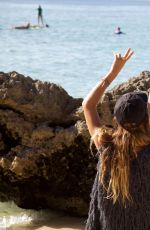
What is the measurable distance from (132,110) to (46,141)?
2.61 m

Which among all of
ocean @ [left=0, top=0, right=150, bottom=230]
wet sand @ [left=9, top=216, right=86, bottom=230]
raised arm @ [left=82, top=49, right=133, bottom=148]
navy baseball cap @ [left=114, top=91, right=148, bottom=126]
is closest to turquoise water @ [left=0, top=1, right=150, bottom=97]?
ocean @ [left=0, top=0, right=150, bottom=230]

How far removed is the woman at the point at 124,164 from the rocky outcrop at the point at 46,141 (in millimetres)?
2319

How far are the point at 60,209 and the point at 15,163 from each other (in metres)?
0.73

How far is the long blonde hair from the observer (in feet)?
10.1

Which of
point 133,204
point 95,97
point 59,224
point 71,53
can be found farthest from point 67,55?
point 133,204

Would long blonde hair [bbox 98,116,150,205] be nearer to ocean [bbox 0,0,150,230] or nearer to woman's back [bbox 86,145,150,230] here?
woman's back [bbox 86,145,150,230]

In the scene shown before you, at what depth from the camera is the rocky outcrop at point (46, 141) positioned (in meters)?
5.59

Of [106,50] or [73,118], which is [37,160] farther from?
[106,50]

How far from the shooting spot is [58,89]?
5758 mm

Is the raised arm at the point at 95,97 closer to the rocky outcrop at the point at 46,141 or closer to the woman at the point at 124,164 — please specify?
the woman at the point at 124,164

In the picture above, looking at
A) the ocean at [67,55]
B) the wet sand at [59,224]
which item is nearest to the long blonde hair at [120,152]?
the wet sand at [59,224]

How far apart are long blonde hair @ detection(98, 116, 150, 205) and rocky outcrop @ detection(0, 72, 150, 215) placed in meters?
2.38

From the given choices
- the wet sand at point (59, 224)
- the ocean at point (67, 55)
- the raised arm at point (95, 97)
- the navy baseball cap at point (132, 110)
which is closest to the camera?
the navy baseball cap at point (132, 110)

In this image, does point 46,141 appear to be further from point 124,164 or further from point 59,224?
point 124,164
